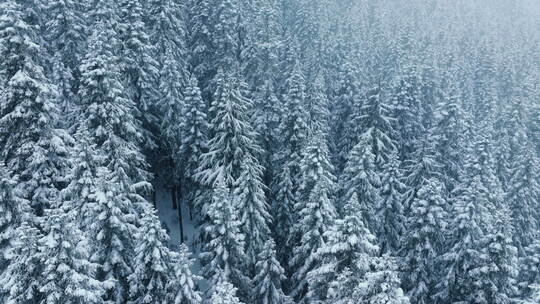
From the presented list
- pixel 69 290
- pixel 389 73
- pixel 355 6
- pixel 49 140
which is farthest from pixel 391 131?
pixel 355 6

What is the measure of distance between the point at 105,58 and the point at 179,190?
14.1m

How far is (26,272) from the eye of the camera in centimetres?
1691

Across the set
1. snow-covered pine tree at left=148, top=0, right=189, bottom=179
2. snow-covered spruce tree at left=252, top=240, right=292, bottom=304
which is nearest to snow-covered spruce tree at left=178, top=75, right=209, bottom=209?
snow-covered pine tree at left=148, top=0, right=189, bottom=179

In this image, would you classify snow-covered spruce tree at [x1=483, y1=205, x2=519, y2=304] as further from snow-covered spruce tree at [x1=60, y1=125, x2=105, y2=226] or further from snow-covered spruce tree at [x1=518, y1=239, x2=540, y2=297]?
snow-covered spruce tree at [x1=60, y1=125, x2=105, y2=226]

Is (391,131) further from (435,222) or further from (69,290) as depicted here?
(69,290)

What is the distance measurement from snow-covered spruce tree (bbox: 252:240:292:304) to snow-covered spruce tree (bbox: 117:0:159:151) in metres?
13.8

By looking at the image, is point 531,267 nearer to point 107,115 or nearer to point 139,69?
point 107,115

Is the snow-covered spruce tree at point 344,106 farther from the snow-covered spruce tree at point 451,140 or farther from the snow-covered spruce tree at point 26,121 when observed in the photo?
the snow-covered spruce tree at point 26,121

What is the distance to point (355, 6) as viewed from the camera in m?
96.2

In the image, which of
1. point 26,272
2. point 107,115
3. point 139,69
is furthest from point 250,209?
point 139,69

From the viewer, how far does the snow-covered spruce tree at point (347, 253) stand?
19.3 meters

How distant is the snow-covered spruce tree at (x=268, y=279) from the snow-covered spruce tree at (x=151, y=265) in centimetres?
564

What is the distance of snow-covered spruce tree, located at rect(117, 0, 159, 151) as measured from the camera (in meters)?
34.0

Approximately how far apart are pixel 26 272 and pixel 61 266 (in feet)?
5.62
